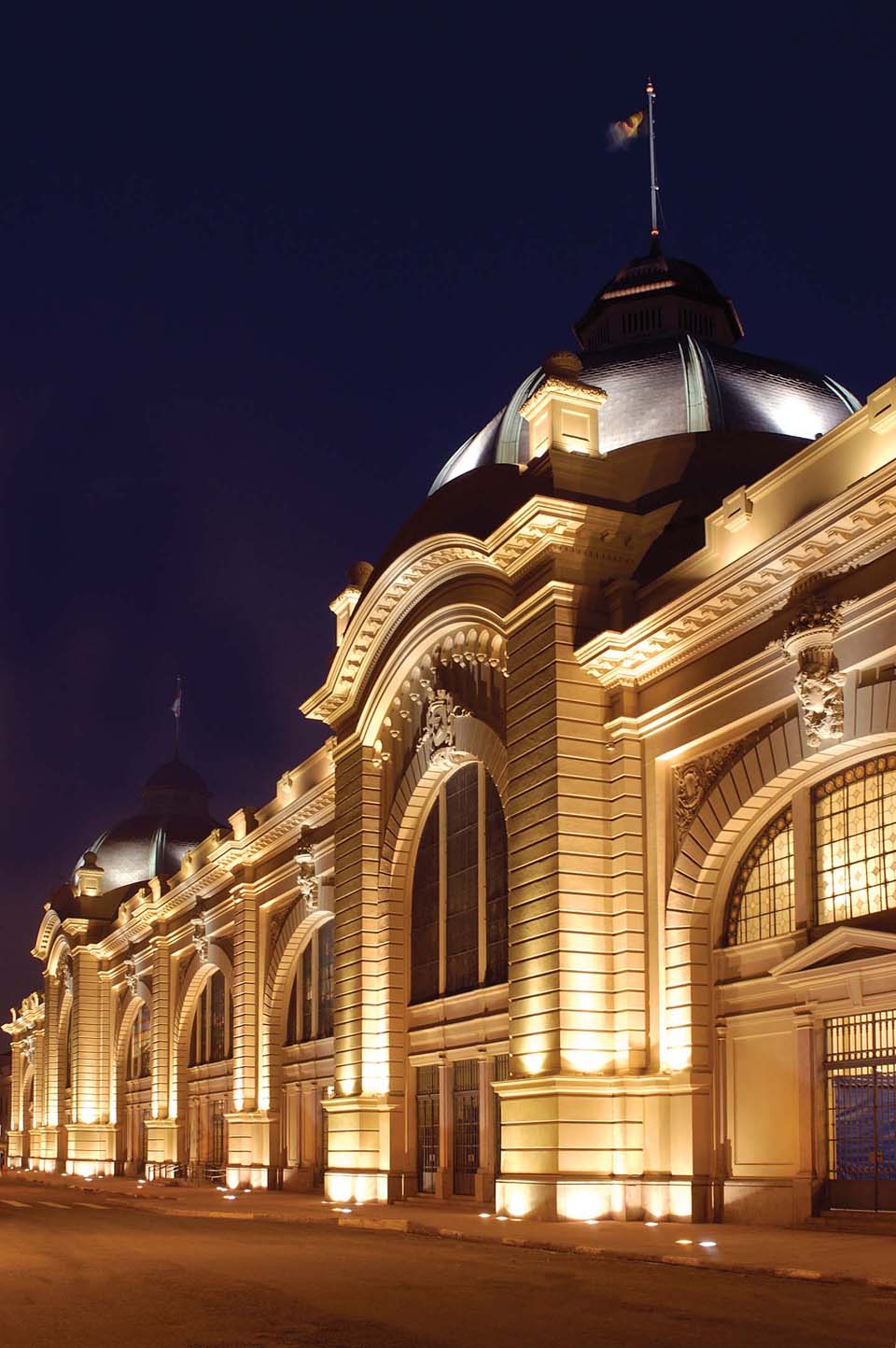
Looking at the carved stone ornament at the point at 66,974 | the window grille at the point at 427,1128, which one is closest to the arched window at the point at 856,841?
the window grille at the point at 427,1128

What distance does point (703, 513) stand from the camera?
96.9 feet

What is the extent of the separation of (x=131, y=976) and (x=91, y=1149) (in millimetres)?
10342

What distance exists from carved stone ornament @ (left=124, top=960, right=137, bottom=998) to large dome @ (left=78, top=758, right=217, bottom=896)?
32.0 feet

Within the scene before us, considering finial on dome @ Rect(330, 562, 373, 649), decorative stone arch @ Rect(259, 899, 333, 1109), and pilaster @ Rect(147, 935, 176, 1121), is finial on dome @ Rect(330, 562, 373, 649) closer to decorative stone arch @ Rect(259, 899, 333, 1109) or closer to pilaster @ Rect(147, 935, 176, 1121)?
decorative stone arch @ Rect(259, 899, 333, 1109)

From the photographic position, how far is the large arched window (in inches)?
1237

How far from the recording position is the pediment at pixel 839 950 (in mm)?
21469

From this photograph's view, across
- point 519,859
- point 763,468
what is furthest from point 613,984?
point 763,468

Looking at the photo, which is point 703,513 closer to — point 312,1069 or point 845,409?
point 845,409

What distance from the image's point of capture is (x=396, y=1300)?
14422mm

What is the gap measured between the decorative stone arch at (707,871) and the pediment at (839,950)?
1.98 m

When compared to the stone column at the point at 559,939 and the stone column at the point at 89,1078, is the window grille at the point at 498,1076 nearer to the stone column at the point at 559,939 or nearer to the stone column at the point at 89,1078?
the stone column at the point at 559,939

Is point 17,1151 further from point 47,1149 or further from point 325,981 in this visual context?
point 325,981

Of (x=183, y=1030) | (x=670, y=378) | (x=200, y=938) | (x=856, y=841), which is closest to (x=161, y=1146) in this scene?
(x=183, y=1030)

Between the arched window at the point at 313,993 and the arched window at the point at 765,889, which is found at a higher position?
the arched window at the point at 765,889
